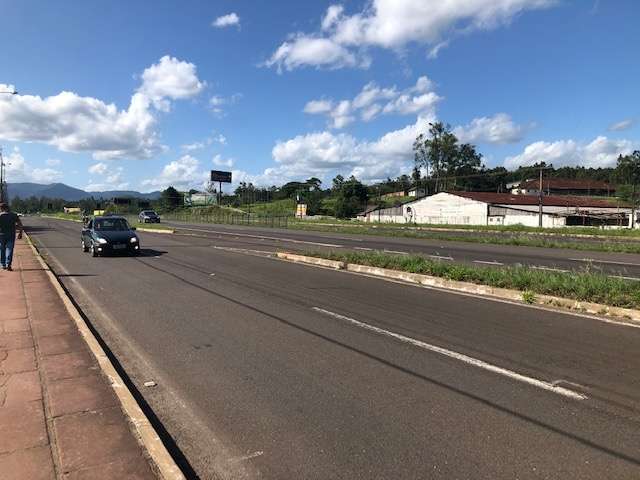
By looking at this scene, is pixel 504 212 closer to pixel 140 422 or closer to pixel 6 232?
pixel 6 232

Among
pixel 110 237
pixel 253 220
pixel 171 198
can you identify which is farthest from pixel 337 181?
pixel 110 237

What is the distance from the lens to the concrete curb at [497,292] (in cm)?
813

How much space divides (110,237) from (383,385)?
1643cm

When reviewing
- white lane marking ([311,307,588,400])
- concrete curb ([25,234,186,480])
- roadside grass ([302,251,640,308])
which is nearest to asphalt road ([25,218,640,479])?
white lane marking ([311,307,588,400])

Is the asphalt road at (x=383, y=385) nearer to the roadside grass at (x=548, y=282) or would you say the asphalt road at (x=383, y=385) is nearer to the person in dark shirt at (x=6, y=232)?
the roadside grass at (x=548, y=282)

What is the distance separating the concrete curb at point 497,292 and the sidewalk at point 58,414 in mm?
6994

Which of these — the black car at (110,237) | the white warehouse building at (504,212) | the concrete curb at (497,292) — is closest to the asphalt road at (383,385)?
the concrete curb at (497,292)

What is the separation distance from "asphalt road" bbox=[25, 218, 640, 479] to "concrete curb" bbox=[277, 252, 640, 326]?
0.57m

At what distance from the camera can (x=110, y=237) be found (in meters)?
19.3

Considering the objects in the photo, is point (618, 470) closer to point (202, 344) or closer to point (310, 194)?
point (202, 344)

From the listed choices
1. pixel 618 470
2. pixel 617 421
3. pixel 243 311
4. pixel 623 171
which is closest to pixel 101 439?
pixel 618 470

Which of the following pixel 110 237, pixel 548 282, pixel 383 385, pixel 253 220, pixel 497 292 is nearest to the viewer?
pixel 383 385

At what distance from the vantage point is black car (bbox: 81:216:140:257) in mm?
19281

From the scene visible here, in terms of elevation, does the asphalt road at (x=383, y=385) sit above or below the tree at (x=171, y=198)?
below
